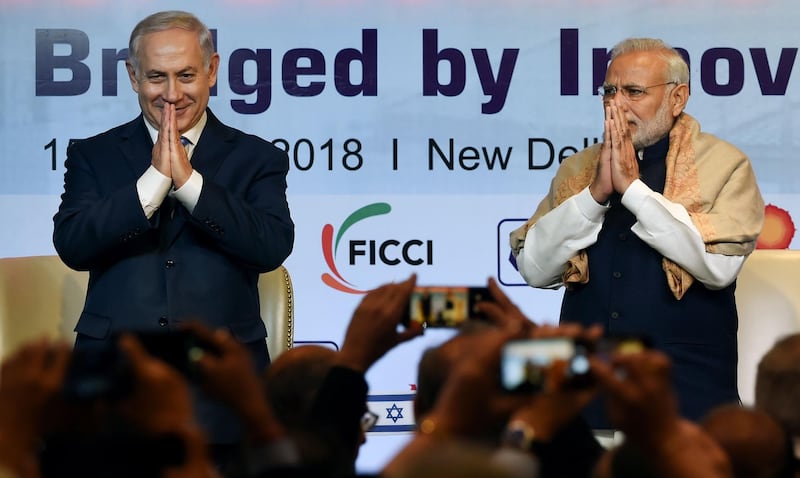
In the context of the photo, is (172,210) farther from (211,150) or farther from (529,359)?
(529,359)

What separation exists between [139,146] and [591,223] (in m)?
1.14

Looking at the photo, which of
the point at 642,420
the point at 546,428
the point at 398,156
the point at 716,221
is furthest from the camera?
the point at 398,156

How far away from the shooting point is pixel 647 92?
3.54m

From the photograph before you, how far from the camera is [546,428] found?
65.7 inches

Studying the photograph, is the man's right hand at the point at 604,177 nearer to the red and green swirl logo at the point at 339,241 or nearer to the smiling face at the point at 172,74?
the smiling face at the point at 172,74

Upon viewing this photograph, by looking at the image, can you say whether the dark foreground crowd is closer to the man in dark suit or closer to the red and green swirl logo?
the man in dark suit

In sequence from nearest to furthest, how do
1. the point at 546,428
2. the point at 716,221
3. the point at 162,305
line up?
1. the point at 546,428
2. the point at 162,305
3. the point at 716,221

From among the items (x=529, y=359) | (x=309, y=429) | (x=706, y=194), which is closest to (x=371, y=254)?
(x=706, y=194)

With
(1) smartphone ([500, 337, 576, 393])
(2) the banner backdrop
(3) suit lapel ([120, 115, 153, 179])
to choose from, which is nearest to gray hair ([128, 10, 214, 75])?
(3) suit lapel ([120, 115, 153, 179])

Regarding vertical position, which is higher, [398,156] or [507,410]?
[398,156]

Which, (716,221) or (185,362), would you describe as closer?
(185,362)

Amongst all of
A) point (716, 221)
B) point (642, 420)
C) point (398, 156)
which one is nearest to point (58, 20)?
point (398, 156)

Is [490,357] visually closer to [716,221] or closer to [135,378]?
[135,378]

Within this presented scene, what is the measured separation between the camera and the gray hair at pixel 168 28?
319cm
